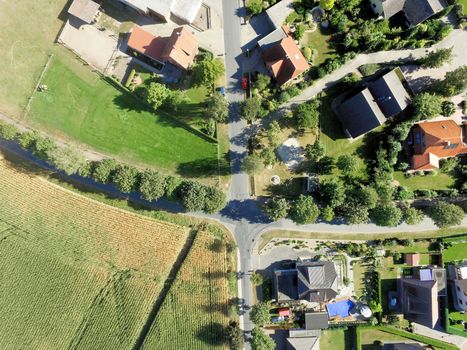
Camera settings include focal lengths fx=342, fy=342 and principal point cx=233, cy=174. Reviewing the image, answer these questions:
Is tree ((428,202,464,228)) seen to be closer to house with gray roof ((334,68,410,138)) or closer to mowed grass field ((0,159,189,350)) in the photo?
house with gray roof ((334,68,410,138))

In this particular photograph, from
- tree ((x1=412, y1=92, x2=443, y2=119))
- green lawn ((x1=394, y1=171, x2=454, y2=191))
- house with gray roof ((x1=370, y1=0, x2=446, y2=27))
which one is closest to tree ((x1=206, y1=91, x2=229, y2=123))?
house with gray roof ((x1=370, y1=0, x2=446, y2=27))

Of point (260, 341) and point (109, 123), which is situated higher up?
point (109, 123)

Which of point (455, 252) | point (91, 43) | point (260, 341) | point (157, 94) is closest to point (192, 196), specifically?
point (157, 94)

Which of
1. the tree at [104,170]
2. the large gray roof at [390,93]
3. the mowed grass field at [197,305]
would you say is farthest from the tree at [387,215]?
the tree at [104,170]

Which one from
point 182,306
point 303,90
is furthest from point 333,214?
point 182,306

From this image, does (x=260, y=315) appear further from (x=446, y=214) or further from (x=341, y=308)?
(x=446, y=214)

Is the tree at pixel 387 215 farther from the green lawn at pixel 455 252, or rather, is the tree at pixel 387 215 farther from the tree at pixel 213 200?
the tree at pixel 213 200

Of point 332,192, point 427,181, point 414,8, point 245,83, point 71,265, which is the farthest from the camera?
point 427,181
